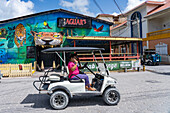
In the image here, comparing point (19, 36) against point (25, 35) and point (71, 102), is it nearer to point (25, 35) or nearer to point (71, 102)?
point (25, 35)

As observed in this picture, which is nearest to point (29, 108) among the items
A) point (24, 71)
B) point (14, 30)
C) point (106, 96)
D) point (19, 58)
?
point (106, 96)

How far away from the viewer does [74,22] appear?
1723cm

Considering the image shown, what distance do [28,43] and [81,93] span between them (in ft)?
44.4

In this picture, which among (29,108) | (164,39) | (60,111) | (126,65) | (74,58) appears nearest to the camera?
(60,111)

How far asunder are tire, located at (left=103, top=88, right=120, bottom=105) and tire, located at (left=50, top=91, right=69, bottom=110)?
4.30 ft

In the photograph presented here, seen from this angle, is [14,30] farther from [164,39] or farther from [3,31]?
[164,39]

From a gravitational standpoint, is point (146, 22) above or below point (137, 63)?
above

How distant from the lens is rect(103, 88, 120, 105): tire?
15.5 ft

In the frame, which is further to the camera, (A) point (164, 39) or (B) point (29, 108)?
(A) point (164, 39)

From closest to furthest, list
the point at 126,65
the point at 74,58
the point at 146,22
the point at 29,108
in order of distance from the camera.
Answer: the point at 29,108 < the point at 74,58 < the point at 126,65 < the point at 146,22

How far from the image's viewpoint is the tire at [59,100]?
4474mm

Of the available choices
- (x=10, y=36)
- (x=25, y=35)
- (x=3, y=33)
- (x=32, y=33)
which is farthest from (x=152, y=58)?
(x=3, y=33)

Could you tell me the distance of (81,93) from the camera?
184 inches

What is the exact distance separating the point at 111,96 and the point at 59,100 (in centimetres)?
179
